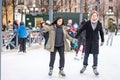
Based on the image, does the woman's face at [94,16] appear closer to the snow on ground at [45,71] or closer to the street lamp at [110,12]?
the snow on ground at [45,71]

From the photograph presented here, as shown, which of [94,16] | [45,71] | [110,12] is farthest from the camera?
[110,12]

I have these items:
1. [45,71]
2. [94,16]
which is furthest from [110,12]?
[94,16]

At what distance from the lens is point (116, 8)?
89938 mm

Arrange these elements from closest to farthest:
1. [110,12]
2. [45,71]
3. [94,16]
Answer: [94,16]
[45,71]
[110,12]

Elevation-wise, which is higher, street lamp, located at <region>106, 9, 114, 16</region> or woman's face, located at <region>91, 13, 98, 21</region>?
woman's face, located at <region>91, 13, 98, 21</region>

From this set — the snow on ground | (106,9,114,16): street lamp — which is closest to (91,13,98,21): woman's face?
the snow on ground

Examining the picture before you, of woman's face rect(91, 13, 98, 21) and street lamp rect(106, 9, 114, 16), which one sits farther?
street lamp rect(106, 9, 114, 16)

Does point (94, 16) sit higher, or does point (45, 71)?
point (94, 16)

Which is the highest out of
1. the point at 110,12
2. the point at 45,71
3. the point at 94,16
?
the point at 94,16

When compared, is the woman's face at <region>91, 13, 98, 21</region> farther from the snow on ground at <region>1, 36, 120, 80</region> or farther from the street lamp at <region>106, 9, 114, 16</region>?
the street lamp at <region>106, 9, 114, 16</region>

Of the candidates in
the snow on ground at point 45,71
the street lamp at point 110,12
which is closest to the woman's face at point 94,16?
the snow on ground at point 45,71

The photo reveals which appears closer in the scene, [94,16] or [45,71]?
[94,16]

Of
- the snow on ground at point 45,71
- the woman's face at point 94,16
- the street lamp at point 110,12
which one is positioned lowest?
the street lamp at point 110,12

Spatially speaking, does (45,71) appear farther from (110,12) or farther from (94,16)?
(110,12)
